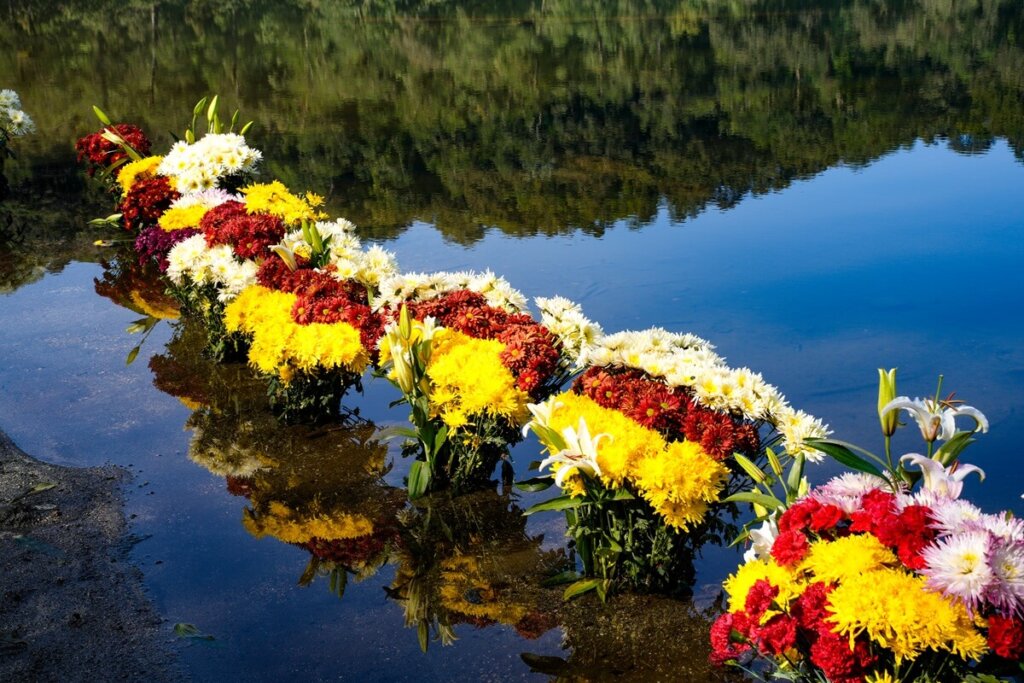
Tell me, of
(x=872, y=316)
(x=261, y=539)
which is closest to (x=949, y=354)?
(x=872, y=316)

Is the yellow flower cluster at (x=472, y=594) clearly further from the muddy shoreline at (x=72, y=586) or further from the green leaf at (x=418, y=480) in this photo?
the muddy shoreline at (x=72, y=586)

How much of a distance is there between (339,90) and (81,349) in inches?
544

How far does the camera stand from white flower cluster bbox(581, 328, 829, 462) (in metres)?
4.27

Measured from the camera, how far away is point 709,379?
4.43m

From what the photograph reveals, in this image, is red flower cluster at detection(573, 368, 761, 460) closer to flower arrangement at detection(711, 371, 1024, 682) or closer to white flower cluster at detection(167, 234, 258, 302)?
flower arrangement at detection(711, 371, 1024, 682)

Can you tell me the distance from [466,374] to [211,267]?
8.59ft

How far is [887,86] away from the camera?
18.0 meters

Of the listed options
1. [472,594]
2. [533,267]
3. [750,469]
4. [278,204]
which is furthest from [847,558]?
[533,267]

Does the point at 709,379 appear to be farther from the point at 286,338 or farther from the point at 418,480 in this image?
the point at 286,338

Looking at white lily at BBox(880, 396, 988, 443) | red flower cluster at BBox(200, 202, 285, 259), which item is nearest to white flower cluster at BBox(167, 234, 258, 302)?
red flower cluster at BBox(200, 202, 285, 259)

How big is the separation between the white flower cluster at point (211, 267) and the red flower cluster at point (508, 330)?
1522mm

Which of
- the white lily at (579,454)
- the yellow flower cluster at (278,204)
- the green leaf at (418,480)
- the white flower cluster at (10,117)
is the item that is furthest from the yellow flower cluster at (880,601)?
the white flower cluster at (10,117)

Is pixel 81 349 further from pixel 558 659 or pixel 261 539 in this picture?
pixel 558 659

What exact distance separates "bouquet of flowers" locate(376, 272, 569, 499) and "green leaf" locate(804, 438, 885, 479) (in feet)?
4.90
